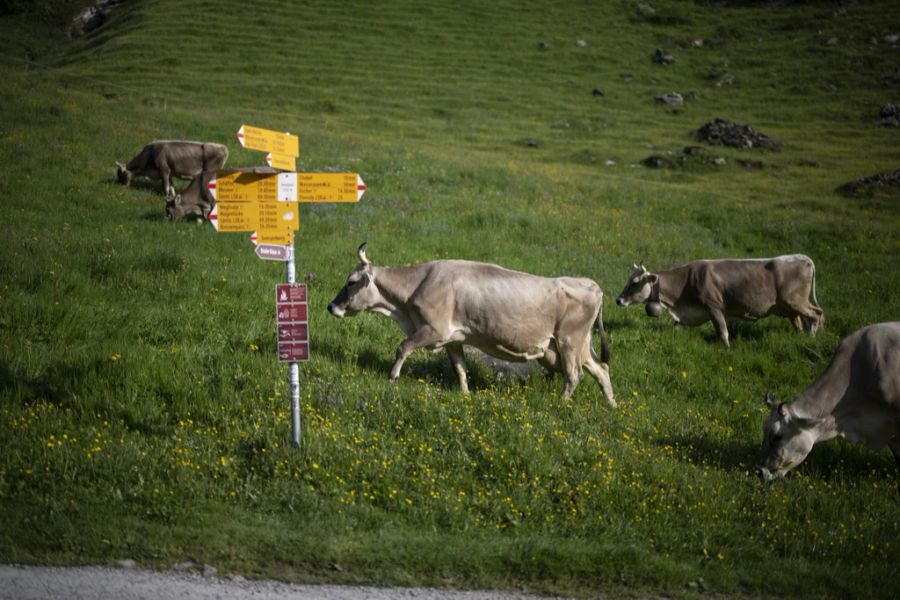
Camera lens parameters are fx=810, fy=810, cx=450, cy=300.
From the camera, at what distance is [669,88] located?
6706cm

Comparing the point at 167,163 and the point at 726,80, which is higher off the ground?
the point at 726,80

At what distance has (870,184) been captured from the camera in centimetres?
3862

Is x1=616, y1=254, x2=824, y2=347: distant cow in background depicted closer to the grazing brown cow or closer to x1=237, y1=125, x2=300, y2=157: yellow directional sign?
the grazing brown cow

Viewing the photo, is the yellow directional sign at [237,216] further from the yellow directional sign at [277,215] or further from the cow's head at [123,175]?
the cow's head at [123,175]

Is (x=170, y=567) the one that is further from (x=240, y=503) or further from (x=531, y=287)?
(x=531, y=287)

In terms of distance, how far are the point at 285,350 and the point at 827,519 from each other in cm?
716

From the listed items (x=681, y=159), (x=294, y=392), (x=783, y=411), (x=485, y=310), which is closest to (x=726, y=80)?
(x=681, y=159)

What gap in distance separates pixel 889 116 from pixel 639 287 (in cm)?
4883

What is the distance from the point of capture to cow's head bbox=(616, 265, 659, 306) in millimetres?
19312

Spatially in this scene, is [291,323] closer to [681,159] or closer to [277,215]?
[277,215]

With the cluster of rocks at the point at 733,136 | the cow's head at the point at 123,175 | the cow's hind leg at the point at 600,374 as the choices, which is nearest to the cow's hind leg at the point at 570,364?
the cow's hind leg at the point at 600,374

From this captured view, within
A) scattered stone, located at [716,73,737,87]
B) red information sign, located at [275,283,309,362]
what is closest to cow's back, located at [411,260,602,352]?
red information sign, located at [275,283,309,362]

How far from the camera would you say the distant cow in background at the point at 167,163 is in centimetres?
2627

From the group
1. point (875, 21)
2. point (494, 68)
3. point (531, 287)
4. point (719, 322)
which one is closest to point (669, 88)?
point (494, 68)
